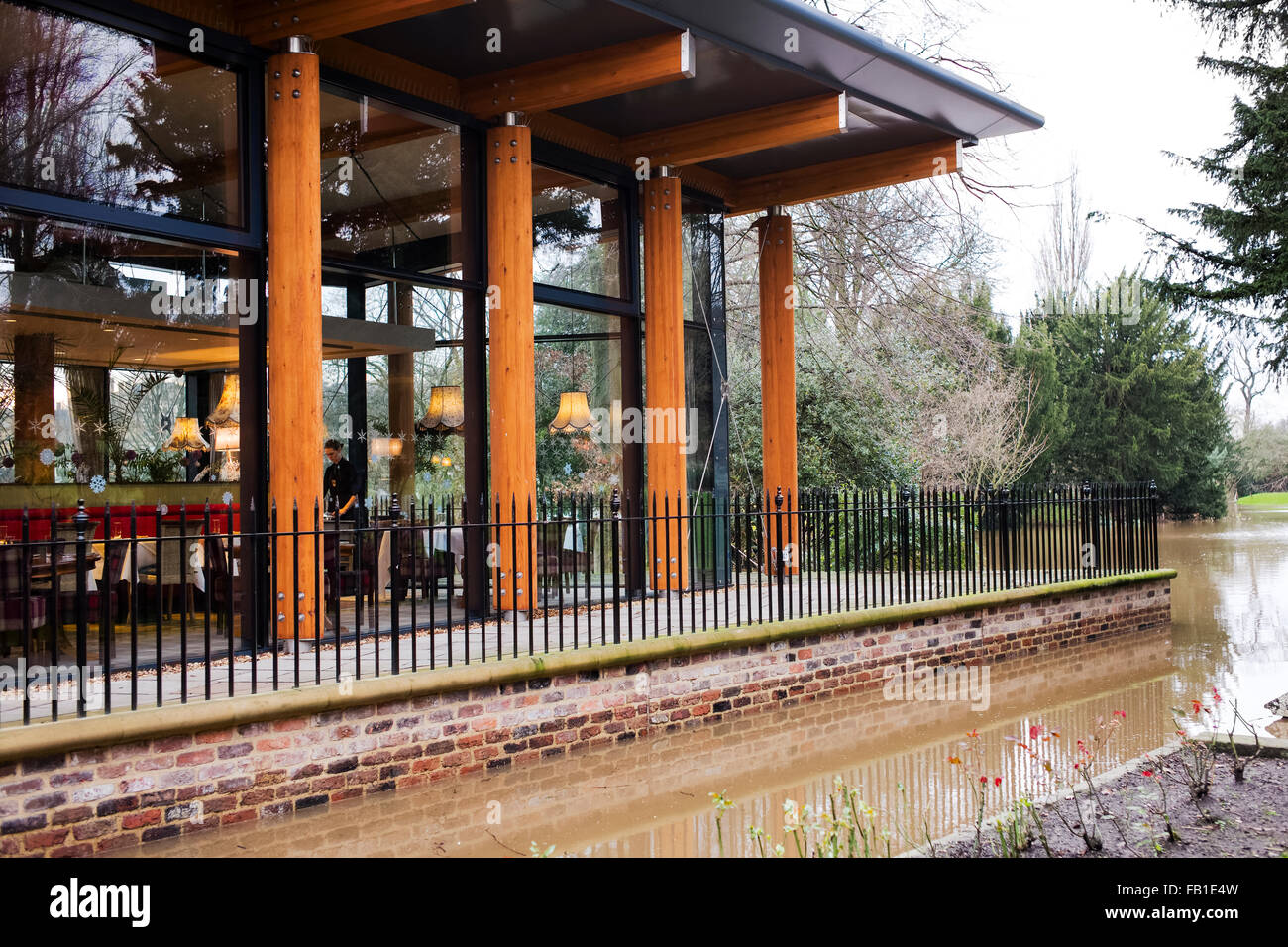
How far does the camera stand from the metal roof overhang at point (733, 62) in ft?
26.3

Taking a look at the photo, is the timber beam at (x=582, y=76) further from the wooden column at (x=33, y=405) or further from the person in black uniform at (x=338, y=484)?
the wooden column at (x=33, y=405)

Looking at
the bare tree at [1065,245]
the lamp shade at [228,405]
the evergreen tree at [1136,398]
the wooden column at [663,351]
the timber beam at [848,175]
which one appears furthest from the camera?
the bare tree at [1065,245]

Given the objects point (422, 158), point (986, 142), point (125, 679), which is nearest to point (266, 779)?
point (125, 679)

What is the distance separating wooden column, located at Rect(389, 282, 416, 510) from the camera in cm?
900

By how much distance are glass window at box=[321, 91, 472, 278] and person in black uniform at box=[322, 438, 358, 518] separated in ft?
5.09

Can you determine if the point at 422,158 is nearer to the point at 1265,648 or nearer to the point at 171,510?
the point at 171,510

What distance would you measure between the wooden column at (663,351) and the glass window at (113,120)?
4.43 meters

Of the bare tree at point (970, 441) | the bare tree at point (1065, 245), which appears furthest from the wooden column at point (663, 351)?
the bare tree at point (1065, 245)

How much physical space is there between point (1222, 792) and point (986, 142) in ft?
44.1

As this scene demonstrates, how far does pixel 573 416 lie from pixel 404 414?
178 cm

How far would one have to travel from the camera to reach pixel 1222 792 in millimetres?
5402

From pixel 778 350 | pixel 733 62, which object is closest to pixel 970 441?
pixel 778 350

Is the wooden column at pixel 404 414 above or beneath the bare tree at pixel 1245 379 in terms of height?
beneath
